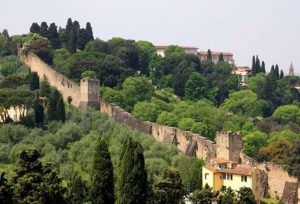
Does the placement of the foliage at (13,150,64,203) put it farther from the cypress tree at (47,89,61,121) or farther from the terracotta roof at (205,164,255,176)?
the cypress tree at (47,89,61,121)

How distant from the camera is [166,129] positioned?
163ft

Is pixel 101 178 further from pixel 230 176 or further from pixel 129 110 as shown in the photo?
pixel 129 110

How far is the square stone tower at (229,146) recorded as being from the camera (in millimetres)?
45469

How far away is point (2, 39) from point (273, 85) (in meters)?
32.8

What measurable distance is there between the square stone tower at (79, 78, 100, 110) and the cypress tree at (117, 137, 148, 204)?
21391 millimetres

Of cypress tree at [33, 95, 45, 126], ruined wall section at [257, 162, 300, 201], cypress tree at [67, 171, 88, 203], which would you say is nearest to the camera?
cypress tree at [67, 171, 88, 203]

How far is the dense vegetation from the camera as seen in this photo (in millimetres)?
33719

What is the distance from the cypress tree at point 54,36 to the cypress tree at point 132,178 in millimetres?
41773

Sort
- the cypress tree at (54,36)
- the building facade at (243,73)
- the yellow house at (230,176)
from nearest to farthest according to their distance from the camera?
the yellow house at (230,176) < the cypress tree at (54,36) < the building facade at (243,73)

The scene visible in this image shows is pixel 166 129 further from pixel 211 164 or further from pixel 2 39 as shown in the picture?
pixel 2 39

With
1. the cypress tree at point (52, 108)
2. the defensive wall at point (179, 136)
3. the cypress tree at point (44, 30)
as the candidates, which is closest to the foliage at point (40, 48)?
the defensive wall at point (179, 136)

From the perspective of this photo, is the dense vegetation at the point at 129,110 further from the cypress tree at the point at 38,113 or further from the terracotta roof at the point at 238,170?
the terracotta roof at the point at 238,170

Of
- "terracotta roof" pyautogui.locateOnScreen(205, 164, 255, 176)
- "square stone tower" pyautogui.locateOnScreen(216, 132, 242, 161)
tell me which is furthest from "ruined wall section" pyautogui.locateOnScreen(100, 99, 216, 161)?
"terracotta roof" pyautogui.locateOnScreen(205, 164, 255, 176)

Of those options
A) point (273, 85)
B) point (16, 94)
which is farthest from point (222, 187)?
point (273, 85)
